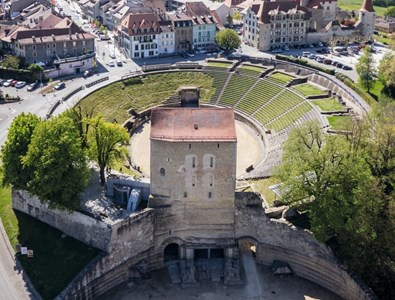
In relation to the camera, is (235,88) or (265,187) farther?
(235,88)

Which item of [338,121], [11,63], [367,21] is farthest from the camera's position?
[367,21]

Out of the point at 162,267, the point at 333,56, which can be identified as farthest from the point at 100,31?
the point at 162,267

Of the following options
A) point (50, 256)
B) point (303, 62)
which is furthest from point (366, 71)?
point (50, 256)

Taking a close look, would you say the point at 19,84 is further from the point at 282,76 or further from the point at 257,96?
the point at 282,76

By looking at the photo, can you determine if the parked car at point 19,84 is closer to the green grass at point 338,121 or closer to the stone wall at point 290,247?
the green grass at point 338,121

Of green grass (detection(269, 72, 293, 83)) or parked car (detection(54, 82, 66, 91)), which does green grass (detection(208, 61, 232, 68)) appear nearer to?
green grass (detection(269, 72, 293, 83))

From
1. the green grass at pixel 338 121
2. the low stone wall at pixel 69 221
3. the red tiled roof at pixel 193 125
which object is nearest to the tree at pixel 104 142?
the low stone wall at pixel 69 221
